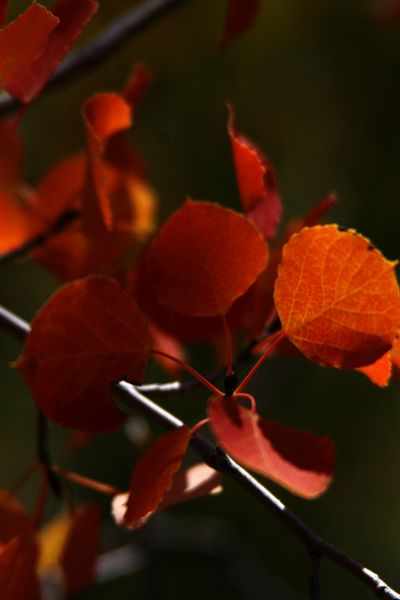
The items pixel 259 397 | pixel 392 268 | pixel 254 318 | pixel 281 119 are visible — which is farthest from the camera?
pixel 281 119

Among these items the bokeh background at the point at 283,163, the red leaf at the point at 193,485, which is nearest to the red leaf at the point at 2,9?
the red leaf at the point at 193,485

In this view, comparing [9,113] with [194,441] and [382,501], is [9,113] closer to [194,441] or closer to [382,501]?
[194,441]

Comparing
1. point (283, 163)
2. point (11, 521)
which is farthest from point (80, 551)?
point (283, 163)

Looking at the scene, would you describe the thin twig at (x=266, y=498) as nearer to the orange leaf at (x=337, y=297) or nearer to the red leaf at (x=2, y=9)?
the orange leaf at (x=337, y=297)

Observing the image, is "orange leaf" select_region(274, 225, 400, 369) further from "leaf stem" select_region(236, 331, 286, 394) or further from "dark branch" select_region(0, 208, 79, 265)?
"dark branch" select_region(0, 208, 79, 265)

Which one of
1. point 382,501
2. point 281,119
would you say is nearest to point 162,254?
point 281,119

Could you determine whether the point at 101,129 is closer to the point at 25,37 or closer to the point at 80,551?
the point at 25,37
